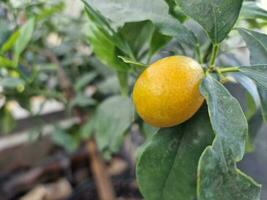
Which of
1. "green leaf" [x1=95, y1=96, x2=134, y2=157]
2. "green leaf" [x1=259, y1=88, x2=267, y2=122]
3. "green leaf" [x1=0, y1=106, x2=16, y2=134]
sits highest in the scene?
"green leaf" [x1=259, y1=88, x2=267, y2=122]

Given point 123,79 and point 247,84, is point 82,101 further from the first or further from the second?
point 247,84

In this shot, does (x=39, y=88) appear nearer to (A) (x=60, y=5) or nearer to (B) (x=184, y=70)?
(A) (x=60, y=5)

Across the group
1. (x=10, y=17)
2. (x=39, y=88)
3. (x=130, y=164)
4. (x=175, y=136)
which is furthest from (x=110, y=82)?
(x=130, y=164)

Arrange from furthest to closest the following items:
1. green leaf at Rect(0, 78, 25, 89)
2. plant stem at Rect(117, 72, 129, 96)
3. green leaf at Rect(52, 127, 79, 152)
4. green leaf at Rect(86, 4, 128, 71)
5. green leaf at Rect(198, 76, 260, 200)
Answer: green leaf at Rect(52, 127, 79, 152), green leaf at Rect(0, 78, 25, 89), plant stem at Rect(117, 72, 129, 96), green leaf at Rect(86, 4, 128, 71), green leaf at Rect(198, 76, 260, 200)

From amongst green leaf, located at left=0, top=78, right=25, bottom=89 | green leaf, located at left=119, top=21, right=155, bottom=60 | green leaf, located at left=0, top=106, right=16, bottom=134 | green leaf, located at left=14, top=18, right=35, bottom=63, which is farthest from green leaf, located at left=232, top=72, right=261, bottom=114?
green leaf, located at left=0, top=106, right=16, bottom=134

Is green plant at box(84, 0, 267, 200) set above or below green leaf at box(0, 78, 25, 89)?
above

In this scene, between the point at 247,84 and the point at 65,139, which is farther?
the point at 65,139

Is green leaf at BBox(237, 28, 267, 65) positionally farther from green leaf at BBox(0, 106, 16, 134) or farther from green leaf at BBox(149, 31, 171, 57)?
green leaf at BBox(0, 106, 16, 134)

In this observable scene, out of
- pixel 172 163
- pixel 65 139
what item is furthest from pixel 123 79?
pixel 65 139
